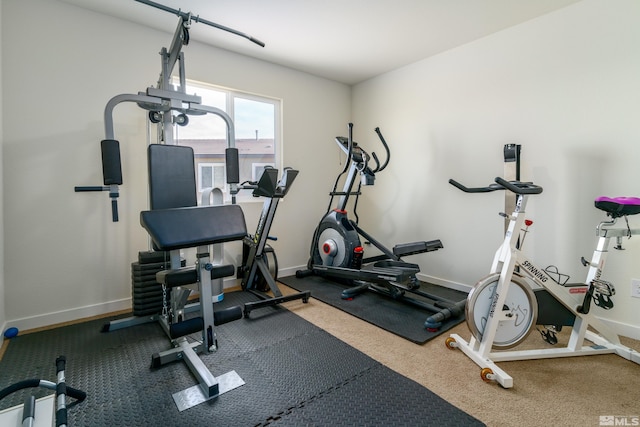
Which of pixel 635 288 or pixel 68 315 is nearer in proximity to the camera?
pixel 635 288

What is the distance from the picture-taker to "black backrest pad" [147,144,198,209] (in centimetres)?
216

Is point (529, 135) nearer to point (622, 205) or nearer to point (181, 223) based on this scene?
point (622, 205)

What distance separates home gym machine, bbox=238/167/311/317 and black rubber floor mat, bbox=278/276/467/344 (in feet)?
1.16

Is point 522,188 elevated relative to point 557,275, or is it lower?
elevated

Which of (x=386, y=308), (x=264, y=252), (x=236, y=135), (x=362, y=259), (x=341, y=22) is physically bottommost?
(x=386, y=308)

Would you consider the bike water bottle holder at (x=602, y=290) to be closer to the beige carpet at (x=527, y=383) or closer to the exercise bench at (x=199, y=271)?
the beige carpet at (x=527, y=383)

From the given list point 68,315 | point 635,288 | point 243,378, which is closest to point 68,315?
point 68,315

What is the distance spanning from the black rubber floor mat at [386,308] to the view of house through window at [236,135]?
1.38m

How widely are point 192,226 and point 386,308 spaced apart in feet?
6.54

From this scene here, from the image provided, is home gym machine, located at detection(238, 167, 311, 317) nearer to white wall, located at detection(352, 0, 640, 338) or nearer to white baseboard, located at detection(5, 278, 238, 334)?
white baseboard, located at detection(5, 278, 238, 334)

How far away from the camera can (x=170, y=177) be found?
2.23 m

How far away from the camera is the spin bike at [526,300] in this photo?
193cm

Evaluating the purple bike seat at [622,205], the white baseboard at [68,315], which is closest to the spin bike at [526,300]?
the purple bike seat at [622,205]

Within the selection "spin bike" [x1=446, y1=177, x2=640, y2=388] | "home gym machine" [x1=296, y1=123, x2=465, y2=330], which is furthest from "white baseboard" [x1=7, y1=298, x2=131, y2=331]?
"spin bike" [x1=446, y1=177, x2=640, y2=388]
